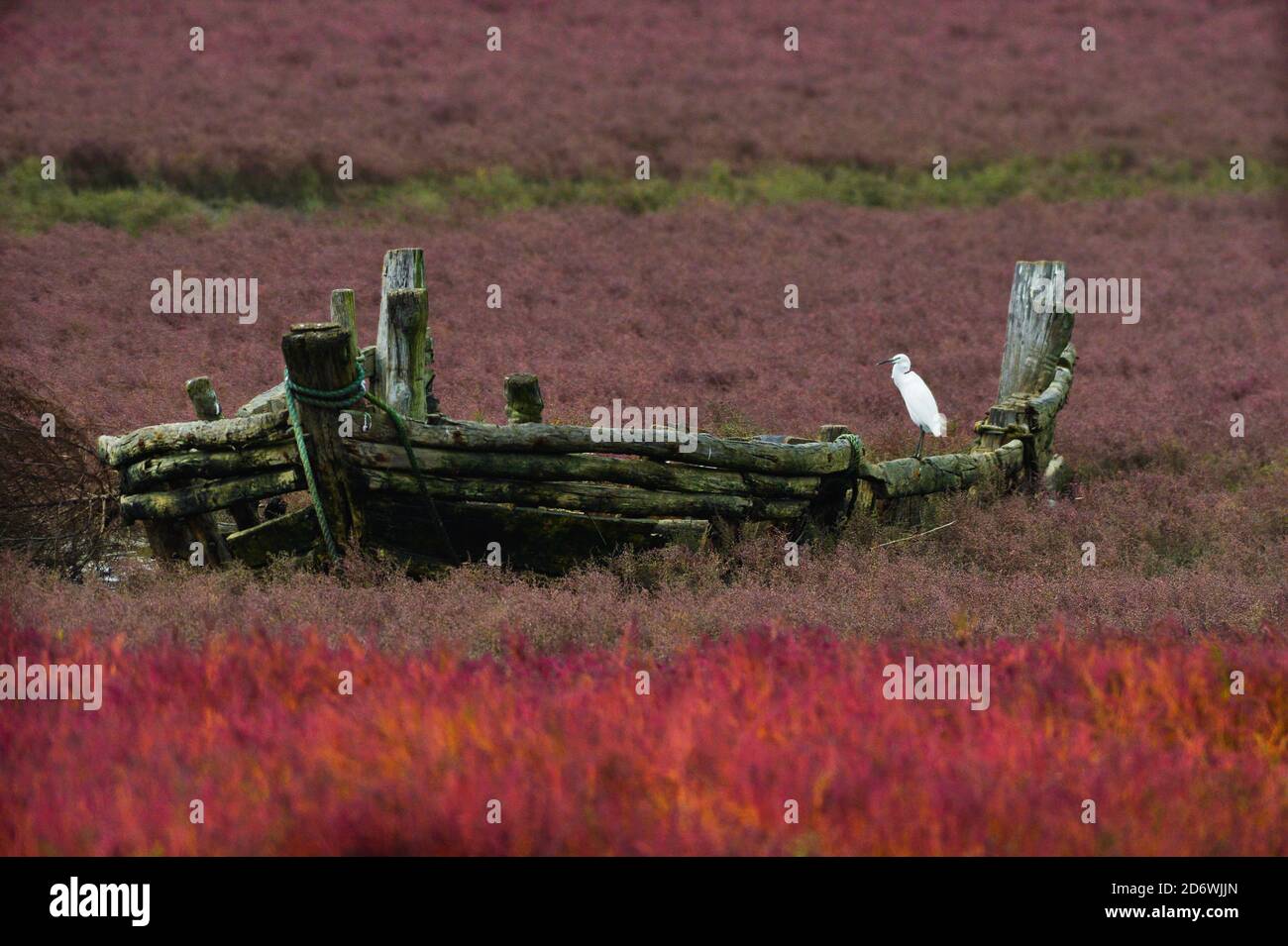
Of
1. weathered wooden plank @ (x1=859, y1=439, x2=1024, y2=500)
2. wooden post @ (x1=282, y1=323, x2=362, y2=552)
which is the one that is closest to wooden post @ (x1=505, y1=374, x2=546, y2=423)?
wooden post @ (x1=282, y1=323, x2=362, y2=552)

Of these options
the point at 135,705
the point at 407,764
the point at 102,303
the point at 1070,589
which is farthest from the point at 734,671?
the point at 102,303

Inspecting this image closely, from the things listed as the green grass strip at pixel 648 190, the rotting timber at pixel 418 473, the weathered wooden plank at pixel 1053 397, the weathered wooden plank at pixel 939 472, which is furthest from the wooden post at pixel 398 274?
the green grass strip at pixel 648 190

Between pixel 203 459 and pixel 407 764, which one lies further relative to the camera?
pixel 203 459

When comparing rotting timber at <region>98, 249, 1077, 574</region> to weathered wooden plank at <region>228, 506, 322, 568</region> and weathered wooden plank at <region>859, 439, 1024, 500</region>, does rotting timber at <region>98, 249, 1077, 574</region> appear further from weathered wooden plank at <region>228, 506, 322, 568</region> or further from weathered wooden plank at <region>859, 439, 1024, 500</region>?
weathered wooden plank at <region>859, 439, 1024, 500</region>

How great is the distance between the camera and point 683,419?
12.1 metres

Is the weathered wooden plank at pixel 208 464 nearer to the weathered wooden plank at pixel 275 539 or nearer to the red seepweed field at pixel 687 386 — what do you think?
the red seepweed field at pixel 687 386

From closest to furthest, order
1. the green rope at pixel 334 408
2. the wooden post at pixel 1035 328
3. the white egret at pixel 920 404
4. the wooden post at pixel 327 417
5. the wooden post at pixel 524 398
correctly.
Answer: the wooden post at pixel 327 417
the green rope at pixel 334 408
the wooden post at pixel 524 398
the white egret at pixel 920 404
the wooden post at pixel 1035 328

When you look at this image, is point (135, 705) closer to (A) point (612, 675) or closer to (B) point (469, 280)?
(A) point (612, 675)

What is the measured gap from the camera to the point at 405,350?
7.61 m

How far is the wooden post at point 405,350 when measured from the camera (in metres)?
7.57

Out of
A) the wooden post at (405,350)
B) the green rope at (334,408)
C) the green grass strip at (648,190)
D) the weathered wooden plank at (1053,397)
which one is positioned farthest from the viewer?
the green grass strip at (648,190)

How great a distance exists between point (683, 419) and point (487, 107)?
14.1m

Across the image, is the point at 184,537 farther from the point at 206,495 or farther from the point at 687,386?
the point at 687,386

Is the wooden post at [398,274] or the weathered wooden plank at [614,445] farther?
the wooden post at [398,274]
